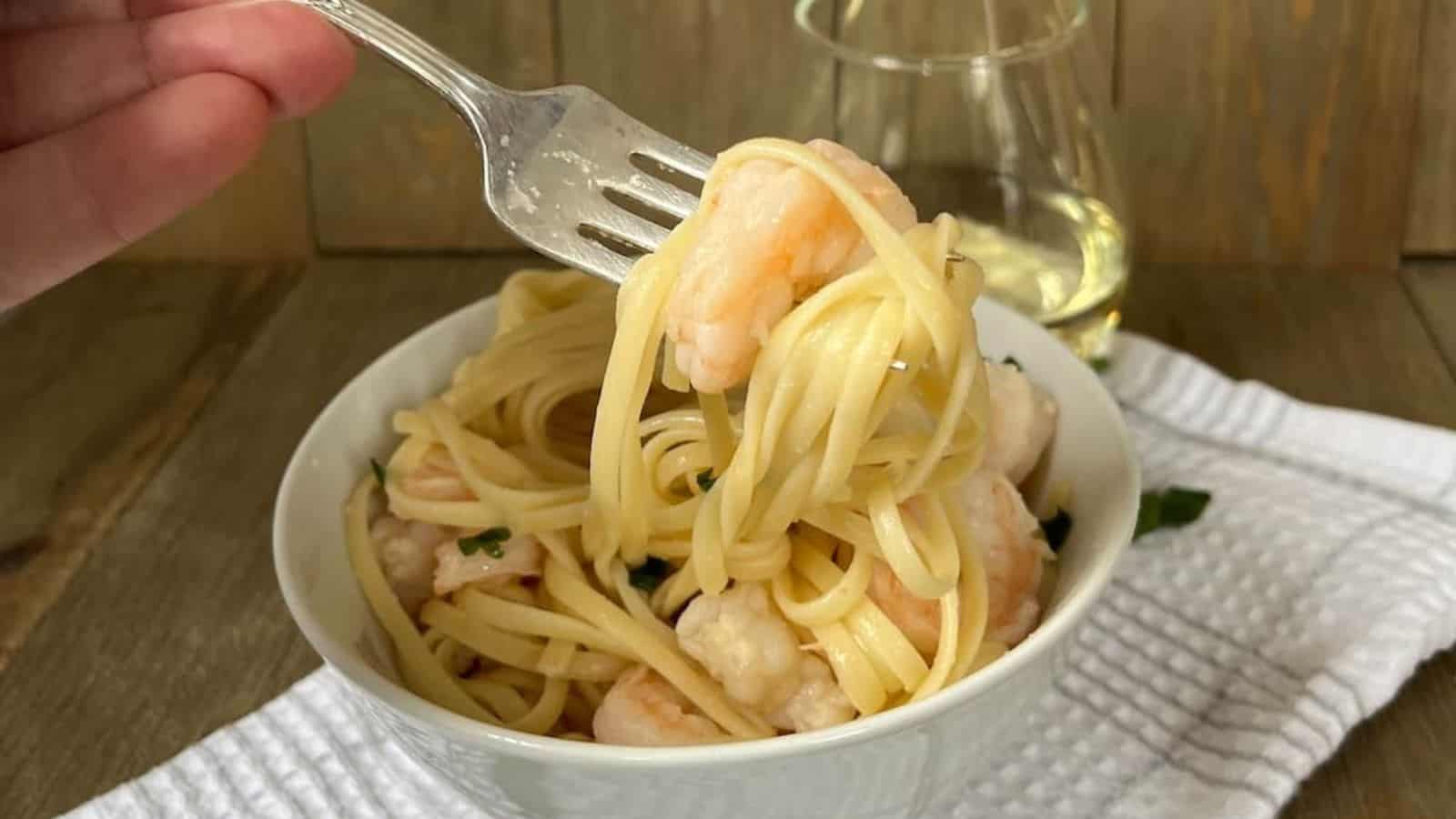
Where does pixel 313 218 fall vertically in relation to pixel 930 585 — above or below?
below

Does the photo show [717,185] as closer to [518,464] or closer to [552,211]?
[552,211]

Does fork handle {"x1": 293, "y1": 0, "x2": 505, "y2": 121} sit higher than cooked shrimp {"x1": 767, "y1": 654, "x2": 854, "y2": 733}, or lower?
higher

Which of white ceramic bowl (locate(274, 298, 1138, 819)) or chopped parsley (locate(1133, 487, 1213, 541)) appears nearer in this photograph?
white ceramic bowl (locate(274, 298, 1138, 819))

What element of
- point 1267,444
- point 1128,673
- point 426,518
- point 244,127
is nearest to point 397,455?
point 426,518

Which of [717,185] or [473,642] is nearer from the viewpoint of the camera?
[717,185]

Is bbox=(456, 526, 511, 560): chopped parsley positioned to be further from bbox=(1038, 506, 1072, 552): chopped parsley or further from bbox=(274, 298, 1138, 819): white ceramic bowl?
bbox=(1038, 506, 1072, 552): chopped parsley

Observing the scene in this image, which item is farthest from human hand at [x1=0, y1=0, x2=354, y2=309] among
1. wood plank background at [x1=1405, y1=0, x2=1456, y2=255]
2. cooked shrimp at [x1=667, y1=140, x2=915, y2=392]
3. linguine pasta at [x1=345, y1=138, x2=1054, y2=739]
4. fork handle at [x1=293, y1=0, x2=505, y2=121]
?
wood plank background at [x1=1405, y1=0, x2=1456, y2=255]

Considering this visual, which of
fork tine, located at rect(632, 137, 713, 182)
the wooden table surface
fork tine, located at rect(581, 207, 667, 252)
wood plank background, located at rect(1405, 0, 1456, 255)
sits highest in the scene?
fork tine, located at rect(632, 137, 713, 182)
